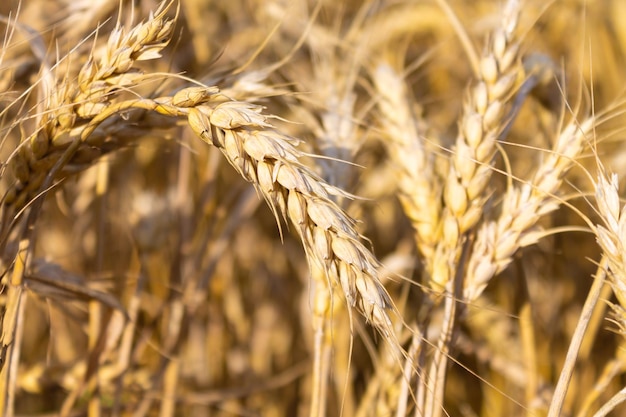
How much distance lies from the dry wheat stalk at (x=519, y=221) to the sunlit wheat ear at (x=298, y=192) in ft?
0.70

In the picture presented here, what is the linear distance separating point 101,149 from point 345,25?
1304mm

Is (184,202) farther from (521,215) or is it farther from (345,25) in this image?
(345,25)

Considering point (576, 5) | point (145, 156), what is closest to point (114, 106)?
point (145, 156)

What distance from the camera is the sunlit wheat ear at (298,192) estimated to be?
1.96 feet

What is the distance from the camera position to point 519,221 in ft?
2.57

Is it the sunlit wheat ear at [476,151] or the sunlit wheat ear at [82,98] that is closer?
the sunlit wheat ear at [82,98]

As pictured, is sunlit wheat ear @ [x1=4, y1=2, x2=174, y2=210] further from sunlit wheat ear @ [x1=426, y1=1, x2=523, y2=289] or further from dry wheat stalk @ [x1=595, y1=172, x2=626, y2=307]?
dry wheat stalk @ [x1=595, y1=172, x2=626, y2=307]

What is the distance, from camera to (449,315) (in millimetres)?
772

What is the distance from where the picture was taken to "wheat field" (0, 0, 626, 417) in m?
0.67

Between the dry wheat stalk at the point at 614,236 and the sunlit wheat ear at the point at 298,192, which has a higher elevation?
the sunlit wheat ear at the point at 298,192

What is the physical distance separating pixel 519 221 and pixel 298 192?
12.6 inches

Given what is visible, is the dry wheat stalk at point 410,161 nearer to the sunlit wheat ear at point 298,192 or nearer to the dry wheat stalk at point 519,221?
the dry wheat stalk at point 519,221

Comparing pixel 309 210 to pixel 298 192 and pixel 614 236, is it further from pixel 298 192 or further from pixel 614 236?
pixel 614 236

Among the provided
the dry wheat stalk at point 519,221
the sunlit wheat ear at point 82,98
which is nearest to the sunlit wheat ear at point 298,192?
the sunlit wheat ear at point 82,98
